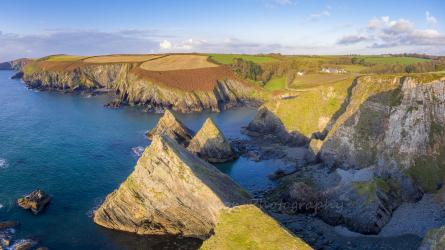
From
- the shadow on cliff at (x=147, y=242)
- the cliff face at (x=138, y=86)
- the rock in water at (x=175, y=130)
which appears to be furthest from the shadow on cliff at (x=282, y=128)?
the shadow on cliff at (x=147, y=242)

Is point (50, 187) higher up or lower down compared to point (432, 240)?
lower down

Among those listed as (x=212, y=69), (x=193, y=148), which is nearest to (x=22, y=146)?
(x=193, y=148)

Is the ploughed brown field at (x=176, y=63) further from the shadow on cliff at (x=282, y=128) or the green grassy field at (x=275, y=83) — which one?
the shadow on cliff at (x=282, y=128)

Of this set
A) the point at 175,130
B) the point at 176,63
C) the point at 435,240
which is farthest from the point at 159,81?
the point at 435,240

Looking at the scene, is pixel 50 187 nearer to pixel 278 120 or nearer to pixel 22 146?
pixel 22 146

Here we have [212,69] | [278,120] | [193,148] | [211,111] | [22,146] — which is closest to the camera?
[193,148]

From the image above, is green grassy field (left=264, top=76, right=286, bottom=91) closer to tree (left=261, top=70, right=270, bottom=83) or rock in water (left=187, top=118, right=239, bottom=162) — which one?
tree (left=261, top=70, right=270, bottom=83)

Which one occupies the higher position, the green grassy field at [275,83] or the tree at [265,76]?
the tree at [265,76]

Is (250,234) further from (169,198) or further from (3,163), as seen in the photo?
(3,163)
